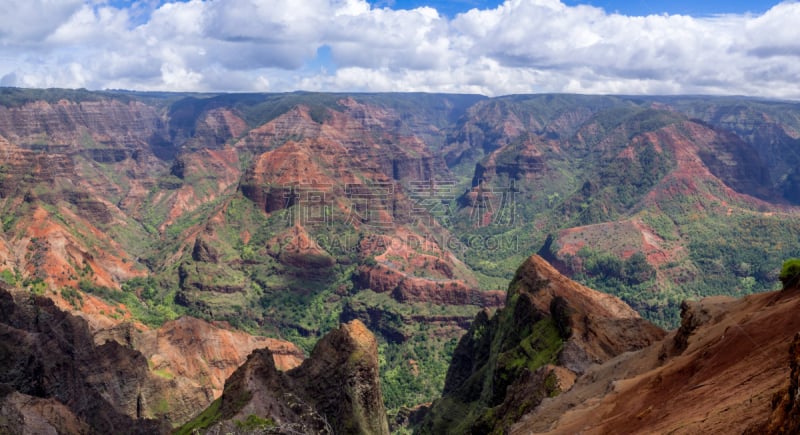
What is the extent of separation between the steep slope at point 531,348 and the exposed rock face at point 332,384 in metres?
12.0

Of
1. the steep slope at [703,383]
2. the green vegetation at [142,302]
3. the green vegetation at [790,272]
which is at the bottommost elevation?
the green vegetation at [142,302]

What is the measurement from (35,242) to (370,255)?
9444cm

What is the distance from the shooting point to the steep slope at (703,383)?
21703 mm

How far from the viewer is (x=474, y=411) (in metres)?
71.2

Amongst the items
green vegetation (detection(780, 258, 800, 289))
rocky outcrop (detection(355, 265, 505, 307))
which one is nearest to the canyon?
rocky outcrop (detection(355, 265, 505, 307))

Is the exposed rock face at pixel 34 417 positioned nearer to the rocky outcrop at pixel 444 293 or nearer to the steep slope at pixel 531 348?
the steep slope at pixel 531 348

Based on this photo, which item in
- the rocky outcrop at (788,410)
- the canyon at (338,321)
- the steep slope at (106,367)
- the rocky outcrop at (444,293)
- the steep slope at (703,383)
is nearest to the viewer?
→ the rocky outcrop at (788,410)

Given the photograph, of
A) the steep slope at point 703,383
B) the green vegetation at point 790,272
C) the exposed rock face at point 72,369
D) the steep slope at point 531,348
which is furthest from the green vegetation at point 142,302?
the green vegetation at point 790,272

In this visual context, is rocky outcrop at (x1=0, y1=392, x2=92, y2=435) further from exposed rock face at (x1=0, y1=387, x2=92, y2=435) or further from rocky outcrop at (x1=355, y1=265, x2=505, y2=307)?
rocky outcrop at (x1=355, y1=265, x2=505, y2=307)

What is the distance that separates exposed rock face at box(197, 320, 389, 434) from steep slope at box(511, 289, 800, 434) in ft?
84.3

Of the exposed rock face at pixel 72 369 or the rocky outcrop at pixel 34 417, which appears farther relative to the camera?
the exposed rock face at pixel 72 369

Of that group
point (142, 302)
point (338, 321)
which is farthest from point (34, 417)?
point (338, 321)

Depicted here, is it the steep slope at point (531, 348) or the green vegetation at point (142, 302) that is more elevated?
the steep slope at point (531, 348)

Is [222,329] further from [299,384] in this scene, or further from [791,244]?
[791,244]
